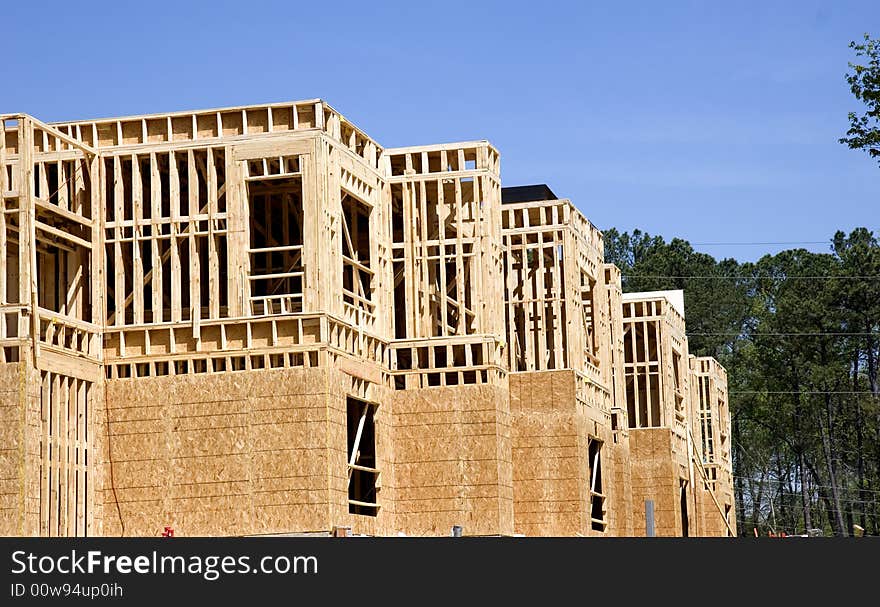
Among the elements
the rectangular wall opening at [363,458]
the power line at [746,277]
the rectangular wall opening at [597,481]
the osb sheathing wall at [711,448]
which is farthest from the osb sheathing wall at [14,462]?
the power line at [746,277]

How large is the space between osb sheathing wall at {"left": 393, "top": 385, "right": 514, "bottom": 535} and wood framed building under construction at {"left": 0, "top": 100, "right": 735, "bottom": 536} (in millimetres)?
53

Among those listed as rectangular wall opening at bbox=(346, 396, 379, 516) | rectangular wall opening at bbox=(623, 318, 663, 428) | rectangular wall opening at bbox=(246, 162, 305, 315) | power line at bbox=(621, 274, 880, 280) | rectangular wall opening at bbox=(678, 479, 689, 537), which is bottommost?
rectangular wall opening at bbox=(678, 479, 689, 537)

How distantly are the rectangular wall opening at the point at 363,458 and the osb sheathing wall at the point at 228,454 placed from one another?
219 centimetres

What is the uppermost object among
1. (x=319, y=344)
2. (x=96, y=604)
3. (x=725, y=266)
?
(x=725, y=266)

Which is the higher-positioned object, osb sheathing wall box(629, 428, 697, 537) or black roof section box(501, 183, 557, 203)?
black roof section box(501, 183, 557, 203)

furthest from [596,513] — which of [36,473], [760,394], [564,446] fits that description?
[760,394]

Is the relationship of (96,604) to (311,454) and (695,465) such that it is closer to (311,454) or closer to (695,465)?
(311,454)

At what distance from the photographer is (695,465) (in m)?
57.9

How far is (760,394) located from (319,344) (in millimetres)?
63557

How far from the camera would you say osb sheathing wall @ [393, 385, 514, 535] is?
119 feet

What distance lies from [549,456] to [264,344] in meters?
10.0

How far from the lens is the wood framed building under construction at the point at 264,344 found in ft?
105

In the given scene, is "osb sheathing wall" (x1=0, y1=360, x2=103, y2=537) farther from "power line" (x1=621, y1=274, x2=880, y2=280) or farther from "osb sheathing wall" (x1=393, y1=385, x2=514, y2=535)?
"power line" (x1=621, y1=274, x2=880, y2=280)

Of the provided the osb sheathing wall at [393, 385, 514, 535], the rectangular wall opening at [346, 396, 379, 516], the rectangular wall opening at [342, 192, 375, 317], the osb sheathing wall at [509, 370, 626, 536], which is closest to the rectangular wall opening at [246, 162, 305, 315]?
the rectangular wall opening at [342, 192, 375, 317]
